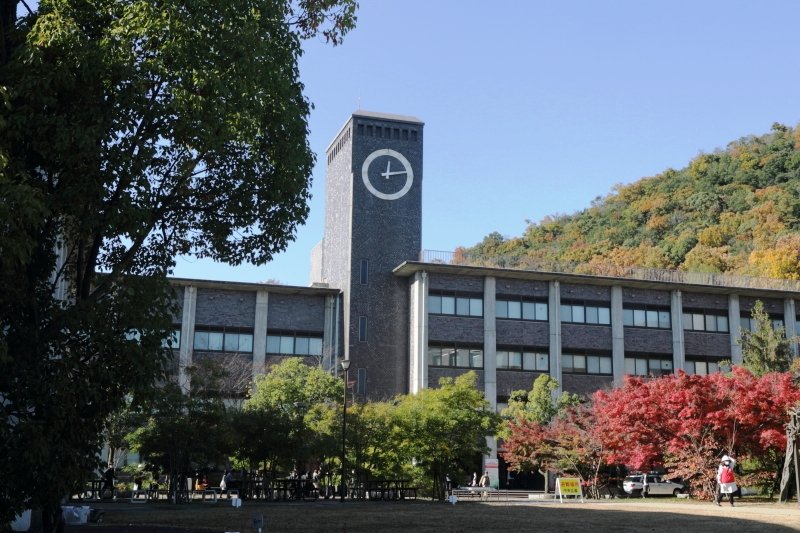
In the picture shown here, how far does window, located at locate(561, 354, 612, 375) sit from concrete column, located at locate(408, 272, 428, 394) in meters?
8.96

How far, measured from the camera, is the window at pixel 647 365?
53.1 m

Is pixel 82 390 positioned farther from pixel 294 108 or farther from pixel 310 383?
pixel 310 383

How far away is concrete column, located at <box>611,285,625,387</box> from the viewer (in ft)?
173

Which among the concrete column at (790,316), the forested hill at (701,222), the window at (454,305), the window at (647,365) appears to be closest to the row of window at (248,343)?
the window at (454,305)

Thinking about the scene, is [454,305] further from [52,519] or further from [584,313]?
[52,519]

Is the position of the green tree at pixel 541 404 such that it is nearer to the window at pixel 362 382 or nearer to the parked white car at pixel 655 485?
the parked white car at pixel 655 485

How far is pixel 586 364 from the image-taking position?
52438 millimetres

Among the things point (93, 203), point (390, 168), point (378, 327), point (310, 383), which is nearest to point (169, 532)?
point (93, 203)

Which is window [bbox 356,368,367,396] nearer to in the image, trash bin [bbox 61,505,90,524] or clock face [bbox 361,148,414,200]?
clock face [bbox 361,148,414,200]

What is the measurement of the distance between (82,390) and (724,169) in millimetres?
93764

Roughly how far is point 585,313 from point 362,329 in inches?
552

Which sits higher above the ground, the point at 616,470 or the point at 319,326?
the point at 319,326

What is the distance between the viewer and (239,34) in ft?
40.1

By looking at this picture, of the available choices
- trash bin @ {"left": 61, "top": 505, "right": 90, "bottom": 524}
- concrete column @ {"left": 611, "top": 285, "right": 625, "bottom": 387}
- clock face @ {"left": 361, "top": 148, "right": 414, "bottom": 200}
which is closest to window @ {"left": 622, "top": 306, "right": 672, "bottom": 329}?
concrete column @ {"left": 611, "top": 285, "right": 625, "bottom": 387}
